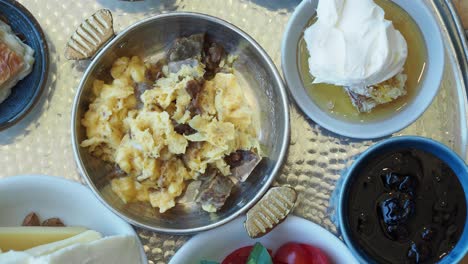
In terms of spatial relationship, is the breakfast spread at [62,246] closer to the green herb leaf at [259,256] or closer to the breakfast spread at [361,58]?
the green herb leaf at [259,256]

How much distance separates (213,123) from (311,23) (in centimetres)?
33

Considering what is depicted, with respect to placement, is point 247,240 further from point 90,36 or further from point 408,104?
point 90,36

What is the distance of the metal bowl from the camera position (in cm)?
132

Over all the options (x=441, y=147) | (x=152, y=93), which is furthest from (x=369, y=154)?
(x=152, y=93)

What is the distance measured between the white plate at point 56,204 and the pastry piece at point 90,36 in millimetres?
293

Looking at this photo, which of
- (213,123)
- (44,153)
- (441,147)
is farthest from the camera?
(44,153)

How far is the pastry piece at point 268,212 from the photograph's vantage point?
Result: 1289mm

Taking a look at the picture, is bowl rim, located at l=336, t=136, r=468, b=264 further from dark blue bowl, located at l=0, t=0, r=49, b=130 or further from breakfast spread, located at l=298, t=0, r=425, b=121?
dark blue bowl, located at l=0, t=0, r=49, b=130

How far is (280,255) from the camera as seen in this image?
135 cm

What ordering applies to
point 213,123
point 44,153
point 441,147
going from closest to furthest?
point 441,147 → point 213,123 → point 44,153

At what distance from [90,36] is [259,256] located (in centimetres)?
63

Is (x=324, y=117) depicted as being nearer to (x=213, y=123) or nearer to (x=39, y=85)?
(x=213, y=123)

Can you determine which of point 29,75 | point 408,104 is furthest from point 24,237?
point 408,104

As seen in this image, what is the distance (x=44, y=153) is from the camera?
143 centimetres
